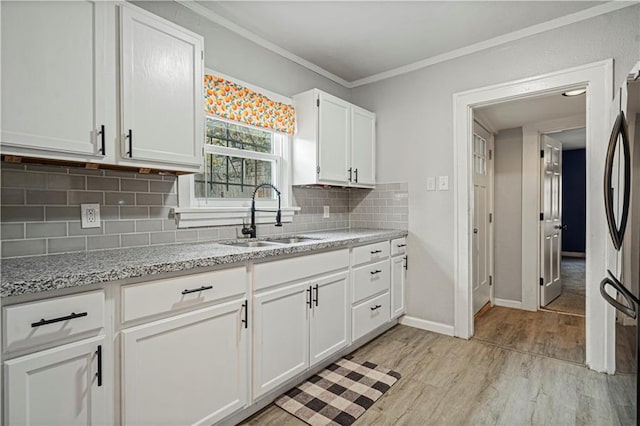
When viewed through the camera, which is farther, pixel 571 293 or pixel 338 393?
pixel 571 293

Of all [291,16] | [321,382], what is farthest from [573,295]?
[291,16]

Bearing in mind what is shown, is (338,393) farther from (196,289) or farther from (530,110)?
(530,110)

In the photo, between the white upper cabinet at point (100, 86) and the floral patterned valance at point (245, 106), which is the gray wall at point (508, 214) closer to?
the floral patterned valance at point (245, 106)

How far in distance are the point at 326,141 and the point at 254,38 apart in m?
0.97

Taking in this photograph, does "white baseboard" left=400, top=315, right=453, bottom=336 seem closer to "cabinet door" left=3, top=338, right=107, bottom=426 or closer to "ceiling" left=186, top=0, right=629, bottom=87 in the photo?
"ceiling" left=186, top=0, right=629, bottom=87

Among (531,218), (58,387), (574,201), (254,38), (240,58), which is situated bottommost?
(58,387)

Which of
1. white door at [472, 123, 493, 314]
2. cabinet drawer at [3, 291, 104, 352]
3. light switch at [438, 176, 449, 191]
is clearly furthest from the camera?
white door at [472, 123, 493, 314]

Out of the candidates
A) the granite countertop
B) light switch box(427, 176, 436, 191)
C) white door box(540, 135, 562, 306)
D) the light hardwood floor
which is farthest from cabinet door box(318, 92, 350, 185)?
white door box(540, 135, 562, 306)

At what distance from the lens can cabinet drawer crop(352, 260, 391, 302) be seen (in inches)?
102

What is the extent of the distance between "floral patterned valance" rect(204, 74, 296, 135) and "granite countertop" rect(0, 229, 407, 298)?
3.24 ft

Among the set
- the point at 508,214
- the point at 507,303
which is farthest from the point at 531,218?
the point at 507,303

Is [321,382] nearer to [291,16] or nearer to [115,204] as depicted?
[115,204]

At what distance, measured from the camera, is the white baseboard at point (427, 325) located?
3.01 meters

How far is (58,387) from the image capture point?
1161 mm
